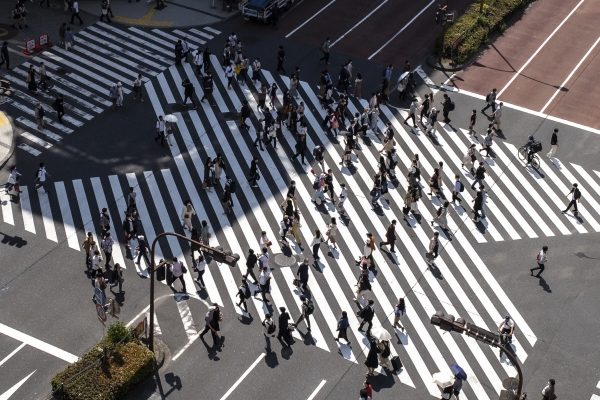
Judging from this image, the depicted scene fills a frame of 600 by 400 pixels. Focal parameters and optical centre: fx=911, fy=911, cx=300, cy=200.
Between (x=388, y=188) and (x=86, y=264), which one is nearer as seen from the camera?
(x=86, y=264)

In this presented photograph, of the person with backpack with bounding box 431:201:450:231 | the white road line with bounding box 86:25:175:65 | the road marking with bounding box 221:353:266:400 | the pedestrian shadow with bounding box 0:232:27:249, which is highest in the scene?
the white road line with bounding box 86:25:175:65

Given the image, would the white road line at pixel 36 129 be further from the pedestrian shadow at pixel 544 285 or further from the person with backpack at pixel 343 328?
the pedestrian shadow at pixel 544 285

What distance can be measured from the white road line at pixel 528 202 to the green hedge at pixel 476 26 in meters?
9.06

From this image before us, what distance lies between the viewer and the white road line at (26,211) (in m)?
38.4

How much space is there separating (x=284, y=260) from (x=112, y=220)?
7762 mm

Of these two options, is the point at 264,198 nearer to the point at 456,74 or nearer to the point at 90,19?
the point at 456,74

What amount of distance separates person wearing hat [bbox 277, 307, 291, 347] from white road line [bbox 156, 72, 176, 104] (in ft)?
60.1

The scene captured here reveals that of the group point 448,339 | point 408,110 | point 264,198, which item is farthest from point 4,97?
point 448,339

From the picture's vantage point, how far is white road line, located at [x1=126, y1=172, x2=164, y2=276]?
120 feet

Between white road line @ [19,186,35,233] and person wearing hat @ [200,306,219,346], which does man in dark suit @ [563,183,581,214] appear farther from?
white road line @ [19,186,35,233]

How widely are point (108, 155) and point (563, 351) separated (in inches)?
885

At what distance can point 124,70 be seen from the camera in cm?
5019

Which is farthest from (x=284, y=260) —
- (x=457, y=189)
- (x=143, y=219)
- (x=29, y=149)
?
(x=29, y=149)

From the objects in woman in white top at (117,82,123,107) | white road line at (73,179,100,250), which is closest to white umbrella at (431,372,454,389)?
white road line at (73,179,100,250)
